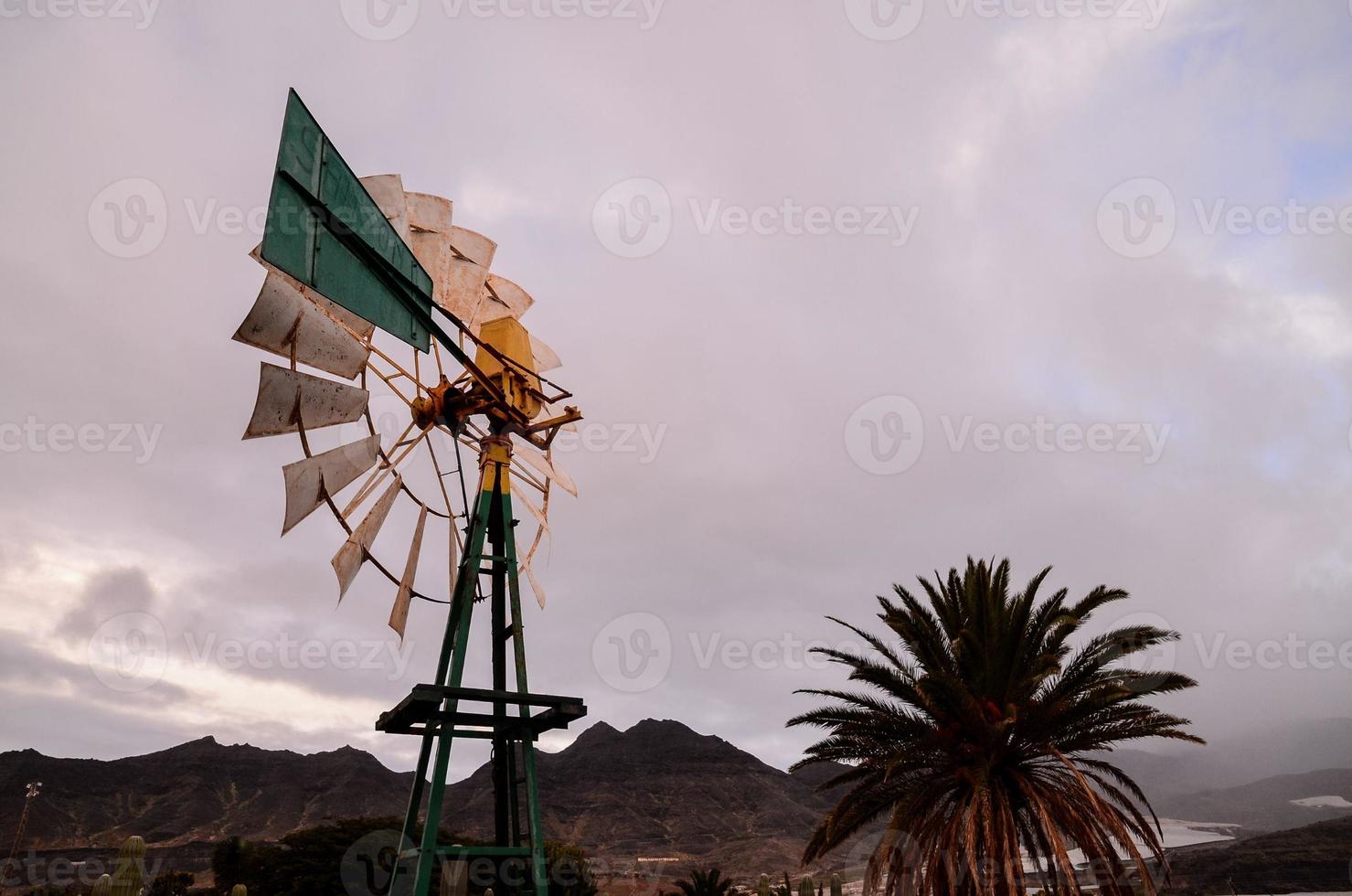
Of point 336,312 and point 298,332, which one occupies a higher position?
point 336,312

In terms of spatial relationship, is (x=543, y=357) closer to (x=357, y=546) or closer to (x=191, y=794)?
(x=357, y=546)

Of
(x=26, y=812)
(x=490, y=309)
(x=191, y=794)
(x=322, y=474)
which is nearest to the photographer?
(x=322, y=474)

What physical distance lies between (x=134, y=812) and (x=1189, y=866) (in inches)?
3956

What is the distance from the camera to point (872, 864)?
14.7m

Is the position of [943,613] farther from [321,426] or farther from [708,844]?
[708,844]

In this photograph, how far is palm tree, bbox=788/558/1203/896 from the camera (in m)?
14.0

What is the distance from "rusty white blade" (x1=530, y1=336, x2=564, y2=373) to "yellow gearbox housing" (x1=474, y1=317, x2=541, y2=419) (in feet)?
6.10

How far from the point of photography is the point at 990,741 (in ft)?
48.7

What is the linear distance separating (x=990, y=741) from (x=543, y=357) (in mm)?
9845
